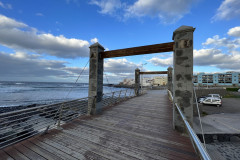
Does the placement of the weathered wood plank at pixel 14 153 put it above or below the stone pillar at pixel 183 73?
below

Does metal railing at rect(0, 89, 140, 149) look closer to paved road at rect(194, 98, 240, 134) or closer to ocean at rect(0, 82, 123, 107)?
ocean at rect(0, 82, 123, 107)

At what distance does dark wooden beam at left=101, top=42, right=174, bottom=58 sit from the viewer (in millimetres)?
4710

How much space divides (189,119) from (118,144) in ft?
9.09

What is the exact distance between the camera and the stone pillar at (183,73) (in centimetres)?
384

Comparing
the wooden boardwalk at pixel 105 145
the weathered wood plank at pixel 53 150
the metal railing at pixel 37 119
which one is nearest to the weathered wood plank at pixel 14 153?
the wooden boardwalk at pixel 105 145

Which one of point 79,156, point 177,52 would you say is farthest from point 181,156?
point 177,52

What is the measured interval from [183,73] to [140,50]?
2.34 meters

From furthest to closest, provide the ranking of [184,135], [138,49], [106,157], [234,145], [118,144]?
[234,145], [138,49], [184,135], [118,144], [106,157]

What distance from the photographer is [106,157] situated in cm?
266

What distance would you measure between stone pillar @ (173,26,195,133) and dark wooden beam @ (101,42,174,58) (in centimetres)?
63

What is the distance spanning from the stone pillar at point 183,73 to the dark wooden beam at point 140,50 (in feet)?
A: 2.06

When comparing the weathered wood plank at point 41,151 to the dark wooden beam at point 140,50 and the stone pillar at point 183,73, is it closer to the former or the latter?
the stone pillar at point 183,73

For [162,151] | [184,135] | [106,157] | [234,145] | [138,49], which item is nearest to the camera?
[106,157]

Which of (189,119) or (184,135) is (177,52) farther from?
(184,135)
